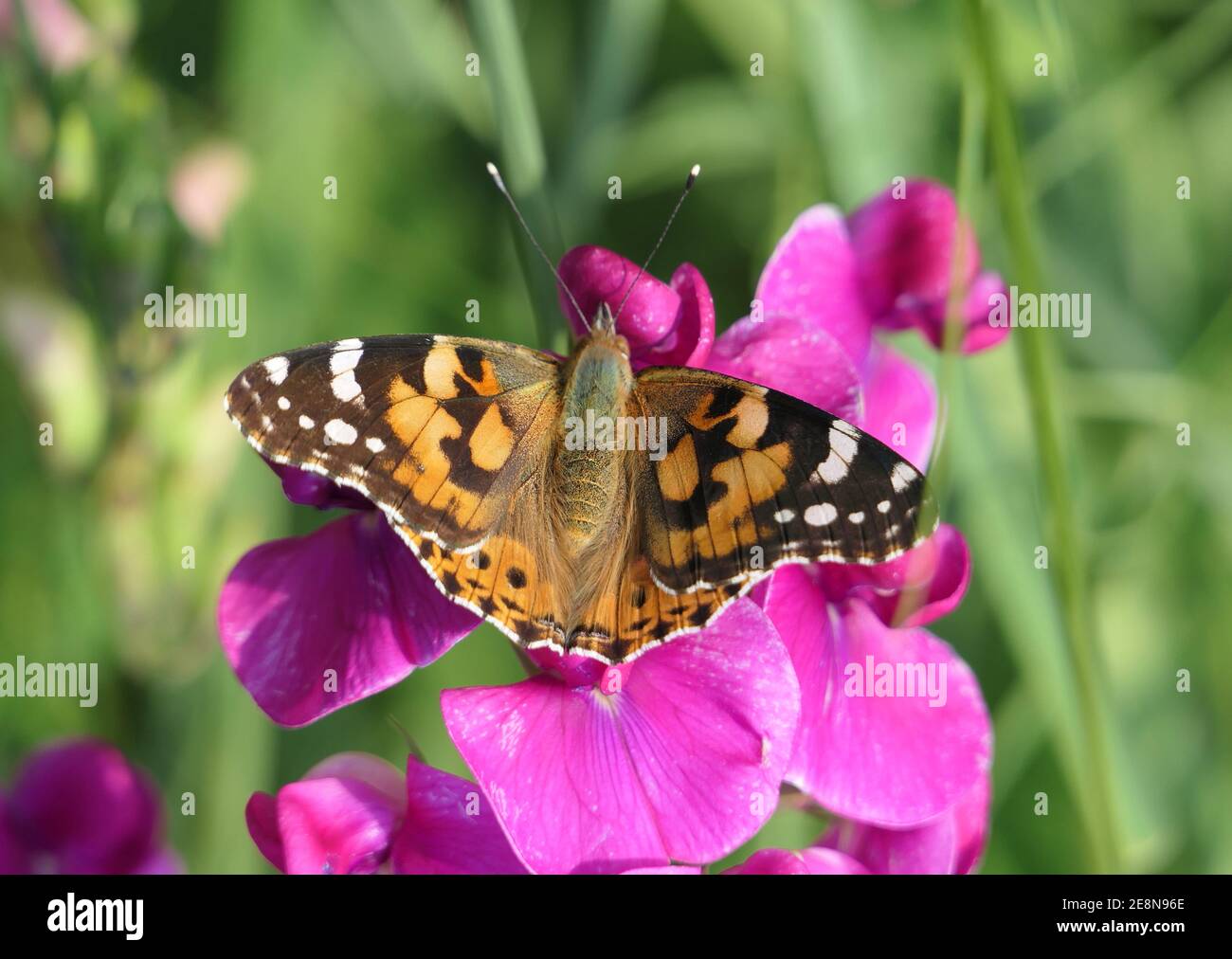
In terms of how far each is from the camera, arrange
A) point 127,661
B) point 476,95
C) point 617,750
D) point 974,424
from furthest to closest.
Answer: point 476,95
point 127,661
point 974,424
point 617,750

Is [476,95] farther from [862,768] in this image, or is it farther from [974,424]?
[862,768]

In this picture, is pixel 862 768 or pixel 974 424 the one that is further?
pixel 974 424

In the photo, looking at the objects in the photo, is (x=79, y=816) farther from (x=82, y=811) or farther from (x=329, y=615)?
(x=329, y=615)

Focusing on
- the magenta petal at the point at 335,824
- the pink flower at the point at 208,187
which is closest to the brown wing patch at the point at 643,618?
the magenta petal at the point at 335,824

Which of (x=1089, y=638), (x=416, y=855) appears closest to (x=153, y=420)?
(x=416, y=855)

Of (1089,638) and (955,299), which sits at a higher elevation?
(955,299)

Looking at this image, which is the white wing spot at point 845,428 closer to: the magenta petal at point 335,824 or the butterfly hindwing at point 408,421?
the butterfly hindwing at point 408,421

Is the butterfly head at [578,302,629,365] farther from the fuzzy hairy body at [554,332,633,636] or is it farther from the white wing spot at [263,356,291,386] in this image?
the white wing spot at [263,356,291,386]

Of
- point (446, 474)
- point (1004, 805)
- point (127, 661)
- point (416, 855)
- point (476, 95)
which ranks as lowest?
point (1004, 805)
